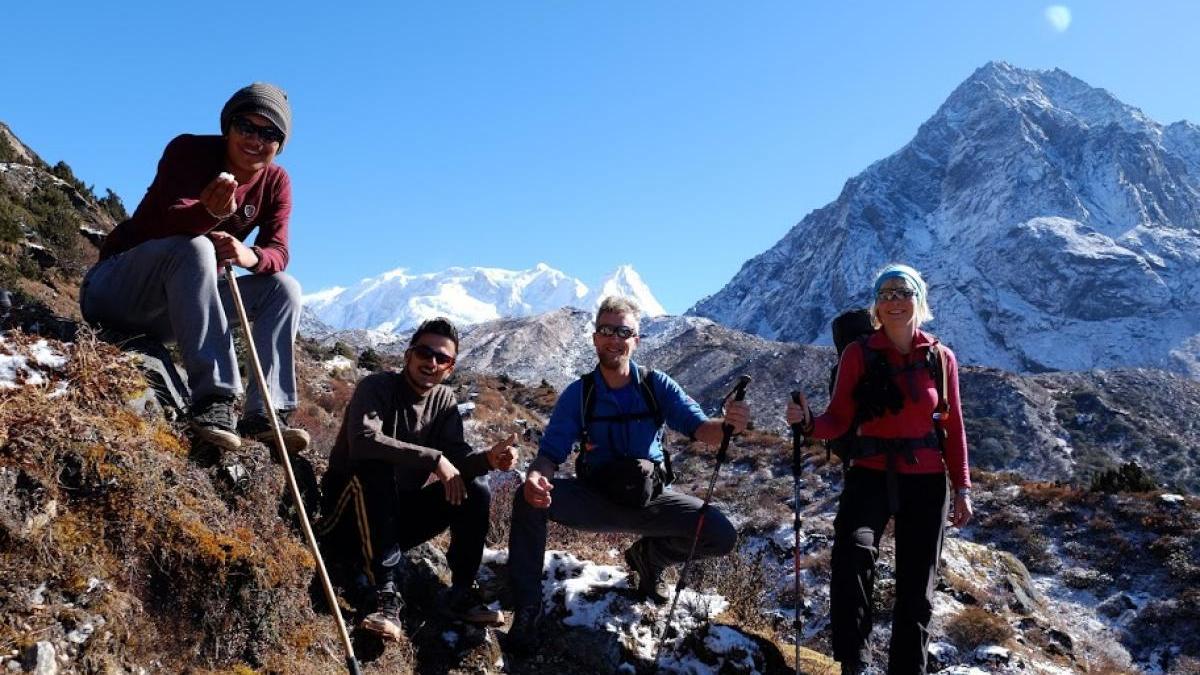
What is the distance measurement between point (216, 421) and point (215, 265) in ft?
2.94

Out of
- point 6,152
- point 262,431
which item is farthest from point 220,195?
point 6,152

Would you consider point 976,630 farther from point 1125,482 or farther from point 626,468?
point 1125,482

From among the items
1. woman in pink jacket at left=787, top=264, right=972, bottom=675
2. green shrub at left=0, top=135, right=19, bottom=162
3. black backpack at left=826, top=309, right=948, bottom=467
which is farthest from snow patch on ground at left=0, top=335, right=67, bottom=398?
green shrub at left=0, top=135, right=19, bottom=162

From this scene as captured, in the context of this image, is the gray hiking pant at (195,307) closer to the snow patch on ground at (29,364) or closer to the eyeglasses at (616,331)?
the snow patch on ground at (29,364)

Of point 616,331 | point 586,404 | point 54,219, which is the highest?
point 54,219

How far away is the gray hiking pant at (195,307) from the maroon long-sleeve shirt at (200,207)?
11 centimetres

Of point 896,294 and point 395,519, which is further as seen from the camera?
point 896,294

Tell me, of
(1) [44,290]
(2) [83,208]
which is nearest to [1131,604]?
(1) [44,290]

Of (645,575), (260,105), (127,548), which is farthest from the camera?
(645,575)

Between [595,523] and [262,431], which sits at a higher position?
[262,431]

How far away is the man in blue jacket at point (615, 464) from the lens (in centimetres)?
445

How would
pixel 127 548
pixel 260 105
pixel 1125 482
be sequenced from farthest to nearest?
pixel 1125 482 → pixel 260 105 → pixel 127 548

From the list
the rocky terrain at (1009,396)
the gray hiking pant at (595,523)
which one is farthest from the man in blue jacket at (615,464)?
the rocky terrain at (1009,396)

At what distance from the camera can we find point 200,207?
3965 mm
